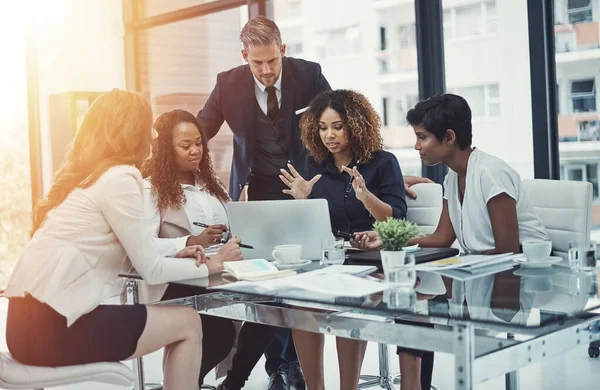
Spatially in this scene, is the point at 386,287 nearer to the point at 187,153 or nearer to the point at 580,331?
the point at 580,331

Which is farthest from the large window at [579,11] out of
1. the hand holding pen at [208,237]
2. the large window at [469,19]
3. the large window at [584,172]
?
the hand holding pen at [208,237]

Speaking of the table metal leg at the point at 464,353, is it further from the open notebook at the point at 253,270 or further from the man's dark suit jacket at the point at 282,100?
the man's dark suit jacket at the point at 282,100

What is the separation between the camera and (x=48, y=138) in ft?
22.2

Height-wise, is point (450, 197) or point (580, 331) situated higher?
point (450, 197)

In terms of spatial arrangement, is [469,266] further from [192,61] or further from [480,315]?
[192,61]

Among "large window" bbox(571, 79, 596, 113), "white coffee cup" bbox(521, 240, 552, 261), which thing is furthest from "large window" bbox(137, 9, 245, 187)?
"white coffee cup" bbox(521, 240, 552, 261)

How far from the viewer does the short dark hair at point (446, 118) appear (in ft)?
8.91

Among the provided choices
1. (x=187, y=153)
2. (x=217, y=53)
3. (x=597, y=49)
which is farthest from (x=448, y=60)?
(x=217, y=53)

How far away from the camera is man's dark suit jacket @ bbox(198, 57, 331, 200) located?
369 centimetres

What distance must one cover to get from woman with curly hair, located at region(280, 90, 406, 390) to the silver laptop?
1.37 feet

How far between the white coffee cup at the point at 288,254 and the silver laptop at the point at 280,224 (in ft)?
0.41

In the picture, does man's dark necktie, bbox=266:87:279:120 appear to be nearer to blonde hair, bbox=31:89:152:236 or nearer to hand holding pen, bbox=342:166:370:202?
hand holding pen, bbox=342:166:370:202

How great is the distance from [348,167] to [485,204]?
2.28ft

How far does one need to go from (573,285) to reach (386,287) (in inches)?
18.4
